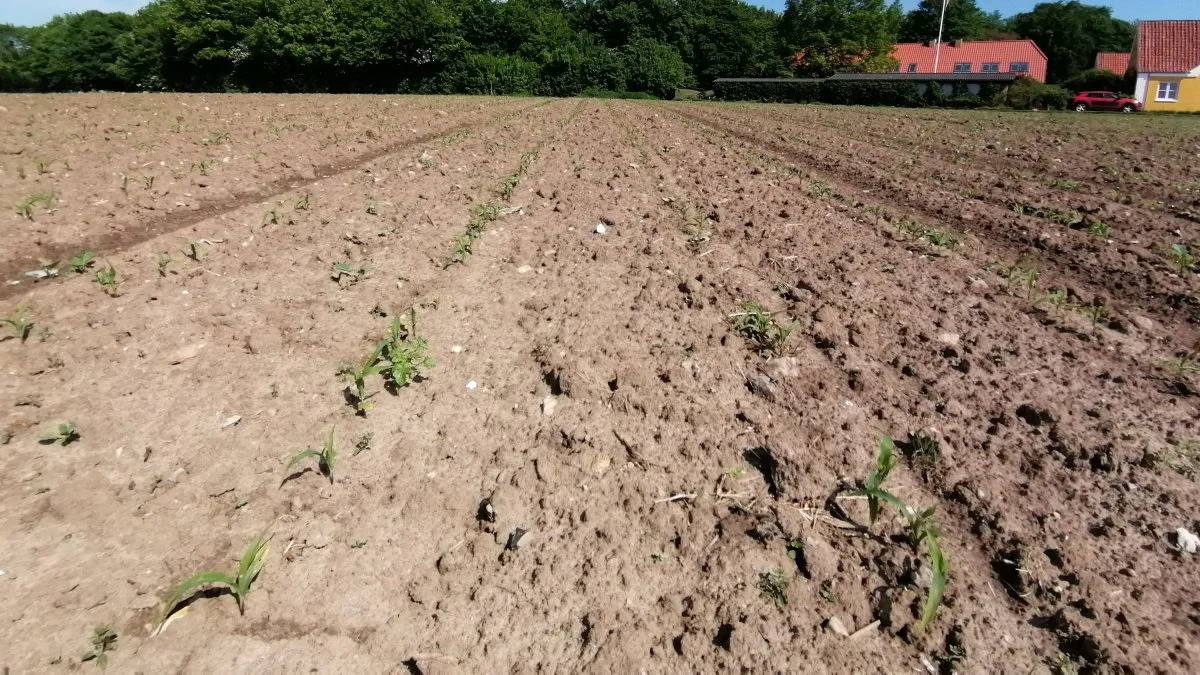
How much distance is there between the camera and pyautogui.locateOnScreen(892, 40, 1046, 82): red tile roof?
208 ft

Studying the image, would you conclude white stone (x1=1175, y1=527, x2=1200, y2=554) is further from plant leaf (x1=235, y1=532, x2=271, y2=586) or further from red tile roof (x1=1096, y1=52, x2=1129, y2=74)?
red tile roof (x1=1096, y1=52, x2=1129, y2=74)

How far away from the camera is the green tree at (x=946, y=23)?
75.6m

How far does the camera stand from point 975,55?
65.3 m

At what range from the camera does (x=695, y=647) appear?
201 cm

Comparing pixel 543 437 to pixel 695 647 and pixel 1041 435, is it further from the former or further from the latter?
pixel 1041 435

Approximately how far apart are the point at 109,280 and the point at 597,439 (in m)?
3.88

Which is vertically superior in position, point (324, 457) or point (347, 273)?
point (347, 273)

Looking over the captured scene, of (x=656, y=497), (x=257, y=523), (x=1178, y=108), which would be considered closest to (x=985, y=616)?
(x=656, y=497)

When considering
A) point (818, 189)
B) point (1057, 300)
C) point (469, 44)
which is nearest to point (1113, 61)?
point (469, 44)

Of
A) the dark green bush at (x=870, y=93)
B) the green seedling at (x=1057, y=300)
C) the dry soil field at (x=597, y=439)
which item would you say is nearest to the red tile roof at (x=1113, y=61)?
the dark green bush at (x=870, y=93)

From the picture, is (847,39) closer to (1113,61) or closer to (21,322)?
(1113,61)

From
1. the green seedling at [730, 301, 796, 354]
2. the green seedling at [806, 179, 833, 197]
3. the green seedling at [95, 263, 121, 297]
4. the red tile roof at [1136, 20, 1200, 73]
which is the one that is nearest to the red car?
the red tile roof at [1136, 20, 1200, 73]

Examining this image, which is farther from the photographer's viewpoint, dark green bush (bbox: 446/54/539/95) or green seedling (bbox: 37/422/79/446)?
dark green bush (bbox: 446/54/539/95)

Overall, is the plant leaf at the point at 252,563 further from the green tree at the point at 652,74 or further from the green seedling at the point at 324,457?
the green tree at the point at 652,74
